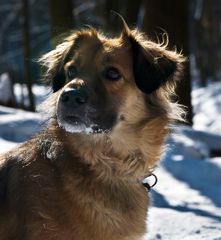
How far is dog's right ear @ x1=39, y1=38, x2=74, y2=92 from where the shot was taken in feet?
17.1

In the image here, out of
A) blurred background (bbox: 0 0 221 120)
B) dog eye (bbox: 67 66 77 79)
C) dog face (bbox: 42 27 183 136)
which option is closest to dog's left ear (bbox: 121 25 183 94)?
dog face (bbox: 42 27 183 136)

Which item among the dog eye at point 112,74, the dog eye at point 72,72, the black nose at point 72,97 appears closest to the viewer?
the black nose at point 72,97

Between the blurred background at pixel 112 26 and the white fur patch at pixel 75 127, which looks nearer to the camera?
the white fur patch at pixel 75 127

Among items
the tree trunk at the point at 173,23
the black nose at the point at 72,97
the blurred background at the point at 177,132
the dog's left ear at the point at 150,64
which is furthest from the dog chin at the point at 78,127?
the tree trunk at the point at 173,23

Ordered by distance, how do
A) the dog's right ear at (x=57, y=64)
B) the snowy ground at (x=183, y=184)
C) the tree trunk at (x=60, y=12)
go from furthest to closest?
the tree trunk at (x=60, y=12), the snowy ground at (x=183, y=184), the dog's right ear at (x=57, y=64)

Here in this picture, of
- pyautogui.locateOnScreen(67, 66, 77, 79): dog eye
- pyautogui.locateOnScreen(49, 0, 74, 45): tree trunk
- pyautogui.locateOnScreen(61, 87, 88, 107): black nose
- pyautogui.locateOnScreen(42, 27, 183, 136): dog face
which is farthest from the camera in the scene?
pyautogui.locateOnScreen(49, 0, 74, 45): tree trunk

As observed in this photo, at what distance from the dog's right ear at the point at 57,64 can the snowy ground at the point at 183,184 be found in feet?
1.59

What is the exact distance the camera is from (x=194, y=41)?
30500 millimetres

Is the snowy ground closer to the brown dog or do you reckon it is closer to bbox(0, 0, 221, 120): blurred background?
the brown dog

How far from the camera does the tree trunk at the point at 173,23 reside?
37.8ft

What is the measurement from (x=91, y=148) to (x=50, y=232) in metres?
0.74

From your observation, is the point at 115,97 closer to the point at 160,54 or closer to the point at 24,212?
the point at 160,54

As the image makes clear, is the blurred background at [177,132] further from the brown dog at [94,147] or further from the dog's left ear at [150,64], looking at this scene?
the dog's left ear at [150,64]

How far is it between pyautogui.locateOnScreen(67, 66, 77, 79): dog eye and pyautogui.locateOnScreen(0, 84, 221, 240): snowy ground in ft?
2.30
